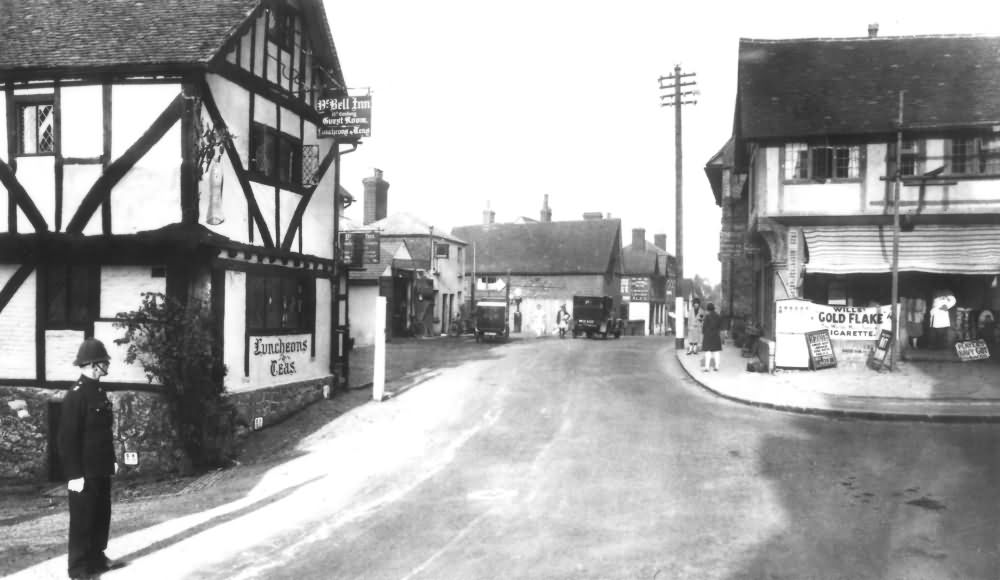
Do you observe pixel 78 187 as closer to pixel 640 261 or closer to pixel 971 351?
pixel 971 351

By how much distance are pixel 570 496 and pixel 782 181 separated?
1316cm

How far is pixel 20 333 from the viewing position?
46.4ft

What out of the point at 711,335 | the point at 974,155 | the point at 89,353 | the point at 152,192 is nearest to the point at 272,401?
the point at 152,192

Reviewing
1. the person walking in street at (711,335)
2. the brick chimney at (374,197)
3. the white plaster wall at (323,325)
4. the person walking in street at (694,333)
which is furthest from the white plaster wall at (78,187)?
the brick chimney at (374,197)

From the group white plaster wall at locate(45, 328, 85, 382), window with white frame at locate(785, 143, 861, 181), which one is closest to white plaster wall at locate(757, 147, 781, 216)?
window with white frame at locate(785, 143, 861, 181)

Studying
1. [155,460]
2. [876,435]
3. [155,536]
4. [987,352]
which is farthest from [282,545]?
[987,352]

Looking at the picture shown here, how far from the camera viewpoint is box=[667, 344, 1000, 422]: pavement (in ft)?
46.7

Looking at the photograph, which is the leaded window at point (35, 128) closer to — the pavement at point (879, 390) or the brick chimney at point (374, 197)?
the pavement at point (879, 390)

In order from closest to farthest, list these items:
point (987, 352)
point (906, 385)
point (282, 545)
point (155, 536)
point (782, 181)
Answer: point (282, 545), point (155, 536), point (906, 385), point (987, 352), point (782, 181)

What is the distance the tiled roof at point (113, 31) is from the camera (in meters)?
13.6

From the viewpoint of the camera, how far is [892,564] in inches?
267

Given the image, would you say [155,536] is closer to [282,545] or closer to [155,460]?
[282,545]

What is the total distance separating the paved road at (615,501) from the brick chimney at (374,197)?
108 feet

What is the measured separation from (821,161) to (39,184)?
17.0 m
